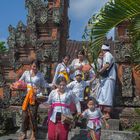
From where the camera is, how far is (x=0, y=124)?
10078 millimetres

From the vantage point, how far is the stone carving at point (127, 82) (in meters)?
10.5

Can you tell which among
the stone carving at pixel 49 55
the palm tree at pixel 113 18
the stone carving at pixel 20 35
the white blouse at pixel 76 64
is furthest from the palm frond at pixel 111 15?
the stone carving at pixel 20 35

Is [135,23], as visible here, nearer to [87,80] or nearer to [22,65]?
[87,80]

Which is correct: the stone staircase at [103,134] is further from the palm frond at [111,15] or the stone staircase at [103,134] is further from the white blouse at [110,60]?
the palm frond at [111,15]

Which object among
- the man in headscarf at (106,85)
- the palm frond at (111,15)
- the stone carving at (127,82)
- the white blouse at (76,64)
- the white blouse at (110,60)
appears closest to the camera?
the palm frond at (111,15)

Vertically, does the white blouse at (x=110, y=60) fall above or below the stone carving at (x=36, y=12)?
below

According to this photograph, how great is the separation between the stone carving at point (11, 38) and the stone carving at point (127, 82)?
3623 mm

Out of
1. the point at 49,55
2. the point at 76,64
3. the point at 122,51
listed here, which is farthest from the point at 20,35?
the point at 122,51

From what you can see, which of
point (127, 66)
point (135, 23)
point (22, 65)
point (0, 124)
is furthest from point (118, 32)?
point (135, 23)

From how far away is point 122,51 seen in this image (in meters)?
10.9

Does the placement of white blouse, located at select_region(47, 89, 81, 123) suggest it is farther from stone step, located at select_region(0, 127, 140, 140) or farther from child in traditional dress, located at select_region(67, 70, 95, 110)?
child in traditional dress, located at select_region(67, 70, 95, 110)

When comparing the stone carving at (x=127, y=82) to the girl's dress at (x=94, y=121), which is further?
the stone carving at (x=127, y=82)

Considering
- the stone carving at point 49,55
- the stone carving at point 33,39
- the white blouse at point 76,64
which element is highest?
the stone carving at point 33,39

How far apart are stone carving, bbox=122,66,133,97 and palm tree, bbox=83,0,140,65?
3.85 meters
